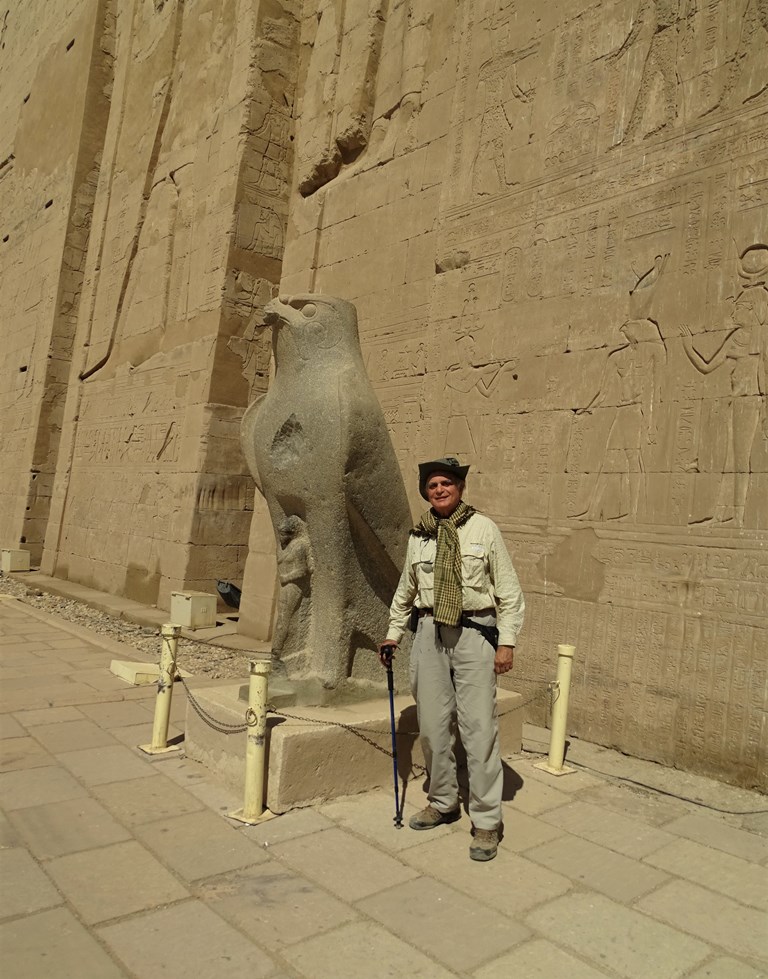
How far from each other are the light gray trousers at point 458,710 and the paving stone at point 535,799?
44cm

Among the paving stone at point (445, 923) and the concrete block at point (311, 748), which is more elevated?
the concrete block at point (311, 748)

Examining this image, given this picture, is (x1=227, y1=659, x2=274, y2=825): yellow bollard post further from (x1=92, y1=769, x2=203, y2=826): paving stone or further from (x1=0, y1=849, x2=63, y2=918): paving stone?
(x1=0, y1=849, x2=63, y2=918): paving stone

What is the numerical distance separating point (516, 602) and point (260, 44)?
9.07m

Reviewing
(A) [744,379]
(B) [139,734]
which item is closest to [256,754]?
(B) [139,734]

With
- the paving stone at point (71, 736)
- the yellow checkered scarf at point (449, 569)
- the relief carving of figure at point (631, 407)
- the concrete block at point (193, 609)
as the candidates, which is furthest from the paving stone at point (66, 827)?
the concrete block at point (193, 609)

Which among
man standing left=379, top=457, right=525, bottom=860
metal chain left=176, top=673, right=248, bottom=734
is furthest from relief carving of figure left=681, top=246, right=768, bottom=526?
metal chain left=176, top=673, right=248, bottom=734

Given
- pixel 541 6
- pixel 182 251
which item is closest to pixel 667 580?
pixel 541 6

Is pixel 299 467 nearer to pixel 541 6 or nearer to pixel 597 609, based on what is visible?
pixel 597 609

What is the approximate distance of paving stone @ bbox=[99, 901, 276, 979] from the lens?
6.75 feet

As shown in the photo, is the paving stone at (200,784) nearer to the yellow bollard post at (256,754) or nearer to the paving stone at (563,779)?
the yellow bollard post at (256,754)

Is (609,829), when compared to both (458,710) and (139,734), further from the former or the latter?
(139,734)

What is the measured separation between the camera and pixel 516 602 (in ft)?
9.90

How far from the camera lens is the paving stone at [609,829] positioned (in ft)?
10.3

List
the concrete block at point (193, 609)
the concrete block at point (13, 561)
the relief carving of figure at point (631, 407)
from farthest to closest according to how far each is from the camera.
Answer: the concrete block at point (13, 561)
the concrete block at point (193, 609)
the relief carving of figure at point (631, 407)
